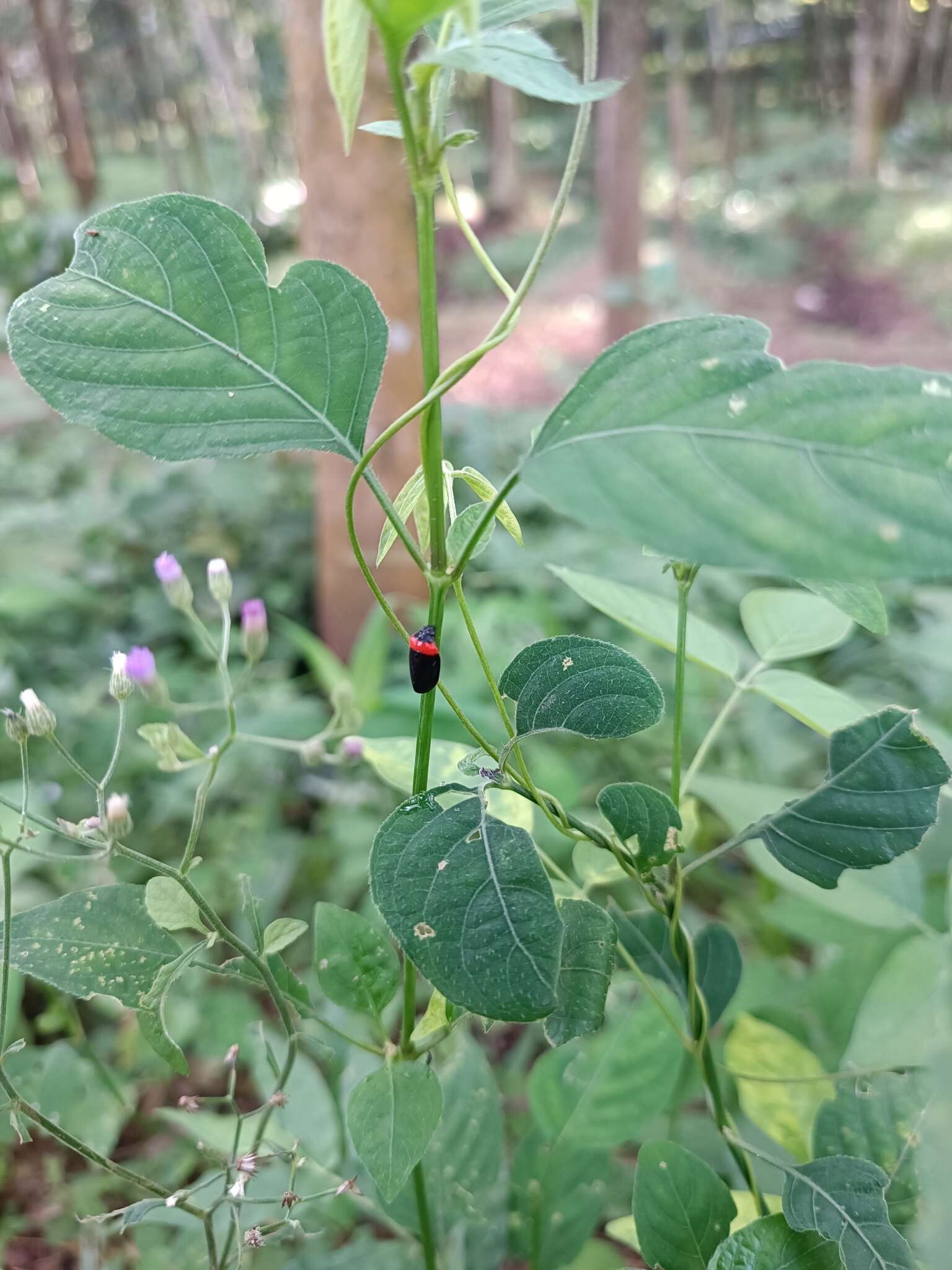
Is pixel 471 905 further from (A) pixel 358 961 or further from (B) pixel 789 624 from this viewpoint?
(B) pixel 789 624

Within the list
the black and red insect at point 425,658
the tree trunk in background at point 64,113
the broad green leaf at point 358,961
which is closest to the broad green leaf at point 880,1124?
the broad green leaf at point 358,961

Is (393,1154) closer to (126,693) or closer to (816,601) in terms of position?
(126,693)

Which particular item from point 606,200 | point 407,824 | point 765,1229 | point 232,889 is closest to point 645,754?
point 232,889

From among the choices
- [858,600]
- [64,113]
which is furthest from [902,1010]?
[64,113]

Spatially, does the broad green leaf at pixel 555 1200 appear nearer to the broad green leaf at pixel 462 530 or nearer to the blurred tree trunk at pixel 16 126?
the broad green leaf at pixel 462 530

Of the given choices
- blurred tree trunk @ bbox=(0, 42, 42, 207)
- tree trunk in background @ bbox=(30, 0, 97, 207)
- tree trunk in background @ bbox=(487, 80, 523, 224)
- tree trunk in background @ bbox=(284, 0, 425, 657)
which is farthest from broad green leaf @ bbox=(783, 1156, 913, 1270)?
tree trunk in background @ bbox=(487, 80, 523, 224)
